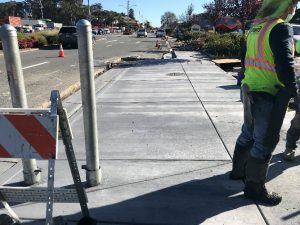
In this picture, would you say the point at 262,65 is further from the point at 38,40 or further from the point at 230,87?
the point at 38,40

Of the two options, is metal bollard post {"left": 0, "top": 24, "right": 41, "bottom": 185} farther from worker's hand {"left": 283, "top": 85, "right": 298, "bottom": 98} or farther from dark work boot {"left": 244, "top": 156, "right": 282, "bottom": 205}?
worker's hand {"left": 283, "top": 85, "right": 298, "bottom": 98}

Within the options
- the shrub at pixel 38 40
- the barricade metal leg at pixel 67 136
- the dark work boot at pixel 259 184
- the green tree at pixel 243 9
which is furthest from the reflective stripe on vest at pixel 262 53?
the shrub at pixel 38 40

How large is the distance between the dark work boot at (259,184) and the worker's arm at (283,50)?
2.55ft

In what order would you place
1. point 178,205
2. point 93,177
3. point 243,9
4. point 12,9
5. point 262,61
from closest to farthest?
point 262,61, point 178,205, point 93,177, point 243,9, point 12,9

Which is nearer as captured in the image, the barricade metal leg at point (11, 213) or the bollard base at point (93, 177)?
the barricade metal leg at point (11, 213)

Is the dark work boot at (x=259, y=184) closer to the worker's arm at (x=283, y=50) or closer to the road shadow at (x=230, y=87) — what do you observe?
the worker's arm at (x=283, y=50)

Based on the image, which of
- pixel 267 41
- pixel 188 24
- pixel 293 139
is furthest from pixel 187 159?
pixel 188 24

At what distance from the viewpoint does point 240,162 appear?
3887 millimetres

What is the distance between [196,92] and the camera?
340 inches

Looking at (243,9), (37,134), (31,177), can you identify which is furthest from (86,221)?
(243,9)

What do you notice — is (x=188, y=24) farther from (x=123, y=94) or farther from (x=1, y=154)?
(x=1, y=154)

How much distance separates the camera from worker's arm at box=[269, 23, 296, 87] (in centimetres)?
307

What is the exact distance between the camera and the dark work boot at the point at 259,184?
3.42 metres

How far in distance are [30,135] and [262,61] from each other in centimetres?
199
